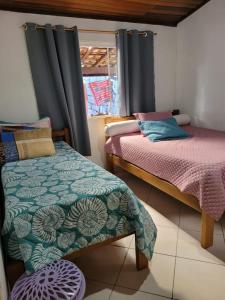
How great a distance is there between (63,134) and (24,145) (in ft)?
2.20

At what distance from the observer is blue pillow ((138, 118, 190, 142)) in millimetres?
2754

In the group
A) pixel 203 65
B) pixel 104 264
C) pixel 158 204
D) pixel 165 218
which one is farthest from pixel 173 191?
pixel 203 65

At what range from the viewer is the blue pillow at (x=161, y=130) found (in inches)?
108

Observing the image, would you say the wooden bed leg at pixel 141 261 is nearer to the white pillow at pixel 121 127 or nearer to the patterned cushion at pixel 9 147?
the patterned cushion at pixel 9 147

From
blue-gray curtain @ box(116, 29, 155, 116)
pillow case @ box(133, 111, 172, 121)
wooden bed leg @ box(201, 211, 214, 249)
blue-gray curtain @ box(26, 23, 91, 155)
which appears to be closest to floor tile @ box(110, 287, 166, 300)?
wooden bed leg @ box(201, 211, 214, 249)

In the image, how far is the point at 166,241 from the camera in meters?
1.94

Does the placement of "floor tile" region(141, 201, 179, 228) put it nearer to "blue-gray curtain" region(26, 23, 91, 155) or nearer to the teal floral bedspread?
the teal floral bedspread

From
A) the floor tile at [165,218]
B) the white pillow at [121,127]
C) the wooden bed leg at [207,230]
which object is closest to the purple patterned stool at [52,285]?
the wooden bed leg at [207,230]

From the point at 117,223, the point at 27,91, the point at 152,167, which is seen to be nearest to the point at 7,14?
the point at 27,91

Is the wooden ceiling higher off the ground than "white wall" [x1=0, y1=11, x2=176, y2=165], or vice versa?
the wooden ceiling

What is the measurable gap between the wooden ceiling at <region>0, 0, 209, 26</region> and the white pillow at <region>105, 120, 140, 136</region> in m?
1.47

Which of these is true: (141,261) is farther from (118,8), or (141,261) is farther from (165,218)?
(118,8)

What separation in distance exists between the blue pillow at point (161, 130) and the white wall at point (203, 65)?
2.12 ft

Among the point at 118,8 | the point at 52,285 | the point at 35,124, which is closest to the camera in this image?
the point at 52,285
